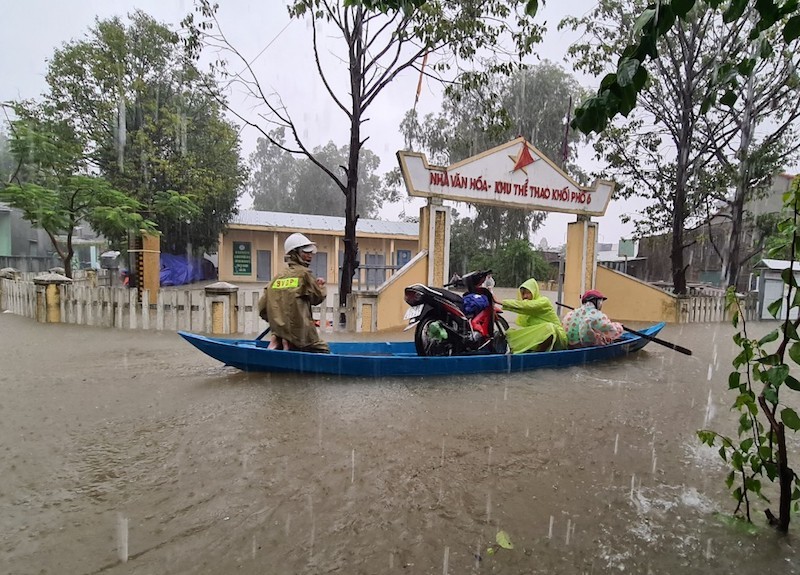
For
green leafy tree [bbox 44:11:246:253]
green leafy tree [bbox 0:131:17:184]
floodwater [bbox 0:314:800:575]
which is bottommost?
floodwater [bbox 0:314:800:575]

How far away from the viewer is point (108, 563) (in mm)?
2264

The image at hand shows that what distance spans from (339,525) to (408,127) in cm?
2590

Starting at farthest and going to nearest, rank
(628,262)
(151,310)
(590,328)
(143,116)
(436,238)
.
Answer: (628,262)
(143,116)
(436,238)
(151,310)
(590,328)

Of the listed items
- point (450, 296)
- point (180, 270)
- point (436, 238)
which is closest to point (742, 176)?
point (436, 238)

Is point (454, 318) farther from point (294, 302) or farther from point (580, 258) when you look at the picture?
point (580, 258)

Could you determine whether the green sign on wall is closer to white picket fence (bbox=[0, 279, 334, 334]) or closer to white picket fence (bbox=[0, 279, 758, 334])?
white picket fence (bbox=[0, 279, 758, 334])

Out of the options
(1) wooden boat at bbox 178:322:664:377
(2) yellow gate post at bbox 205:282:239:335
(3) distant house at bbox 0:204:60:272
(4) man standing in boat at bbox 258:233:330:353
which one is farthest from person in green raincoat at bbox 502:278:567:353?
(3) distant house at bbox 0:204:60:272

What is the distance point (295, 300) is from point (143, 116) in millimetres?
17385

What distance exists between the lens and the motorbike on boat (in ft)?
19.7

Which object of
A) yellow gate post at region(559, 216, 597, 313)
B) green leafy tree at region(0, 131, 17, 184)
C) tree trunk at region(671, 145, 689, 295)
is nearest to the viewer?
yellow gate post at region(559, 216, 597, 313)

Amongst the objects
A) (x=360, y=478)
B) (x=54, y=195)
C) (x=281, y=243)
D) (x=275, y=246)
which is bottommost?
(x=360, y=478)

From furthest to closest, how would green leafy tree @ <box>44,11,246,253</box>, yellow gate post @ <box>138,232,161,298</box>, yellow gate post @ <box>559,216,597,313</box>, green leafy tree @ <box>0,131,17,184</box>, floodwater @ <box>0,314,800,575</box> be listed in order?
1. green leafy tree @ <box>44,11,246,253</box>
2. green leafy tree @ <box>0,131,17,184</box>
3. yellow gate post @ <box>559,216,597,313</box>
4. yellow gate post @ <box>138,232,161,298</box>
5. floodwater @ <box>0,314,800,575</box>

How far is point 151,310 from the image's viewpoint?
886 cm

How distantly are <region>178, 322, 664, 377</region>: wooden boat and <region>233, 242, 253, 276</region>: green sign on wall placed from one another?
19.5 m
